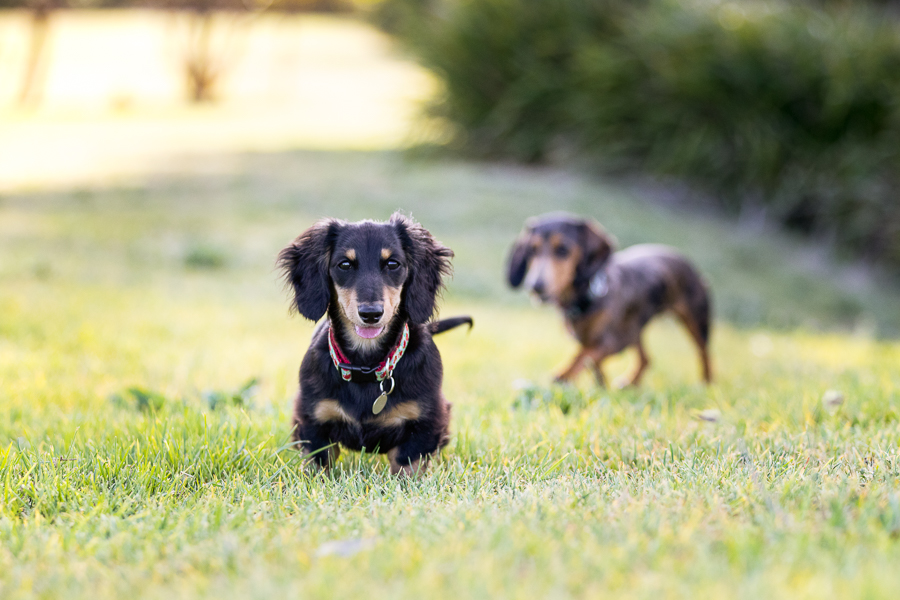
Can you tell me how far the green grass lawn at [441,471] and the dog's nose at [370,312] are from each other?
0.55m

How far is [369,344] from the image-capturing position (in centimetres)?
307

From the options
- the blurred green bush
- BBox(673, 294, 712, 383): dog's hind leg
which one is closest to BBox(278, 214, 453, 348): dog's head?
BBox(673, 294, 712, 383): dog's hind leg

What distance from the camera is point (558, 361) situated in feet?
19.8

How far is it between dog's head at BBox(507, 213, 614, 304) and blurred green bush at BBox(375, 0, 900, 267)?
8.56 metres

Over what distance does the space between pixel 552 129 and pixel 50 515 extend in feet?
43.6

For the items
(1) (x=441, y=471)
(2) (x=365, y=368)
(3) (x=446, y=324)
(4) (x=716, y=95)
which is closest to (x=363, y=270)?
(2) (x=365, y=368)

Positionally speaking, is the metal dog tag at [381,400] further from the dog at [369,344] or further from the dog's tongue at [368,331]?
the dog's tongue at [368,331]

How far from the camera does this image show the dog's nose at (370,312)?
279 cm

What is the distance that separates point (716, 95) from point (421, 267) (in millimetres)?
11033

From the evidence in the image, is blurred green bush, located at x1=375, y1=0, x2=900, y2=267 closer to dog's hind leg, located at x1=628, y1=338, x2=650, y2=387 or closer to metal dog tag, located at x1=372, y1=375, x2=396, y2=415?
dog's hind leg, located at x1=628, y1=338, x2=650, y2=387

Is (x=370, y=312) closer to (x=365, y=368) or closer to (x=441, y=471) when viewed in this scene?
(x=365, y=368)

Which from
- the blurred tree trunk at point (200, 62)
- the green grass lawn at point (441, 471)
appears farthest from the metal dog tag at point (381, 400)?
the blurred tree trunk at point (200, 62)

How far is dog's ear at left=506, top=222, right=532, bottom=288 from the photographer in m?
5.11

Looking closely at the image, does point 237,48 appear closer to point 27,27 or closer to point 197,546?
point 27,27
